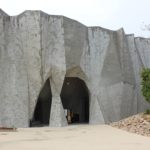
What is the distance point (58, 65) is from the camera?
82.6ft

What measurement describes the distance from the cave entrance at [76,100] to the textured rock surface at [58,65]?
3934 mm

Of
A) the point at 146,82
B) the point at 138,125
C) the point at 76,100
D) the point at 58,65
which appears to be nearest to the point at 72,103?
the point at 76,100

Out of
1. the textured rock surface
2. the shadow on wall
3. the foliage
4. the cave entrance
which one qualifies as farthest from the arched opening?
the foliage

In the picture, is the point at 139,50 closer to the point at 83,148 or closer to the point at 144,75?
the point at 144,75

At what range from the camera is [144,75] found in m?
22.8

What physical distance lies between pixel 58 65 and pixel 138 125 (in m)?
7.11

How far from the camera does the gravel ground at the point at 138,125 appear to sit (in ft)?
64.0

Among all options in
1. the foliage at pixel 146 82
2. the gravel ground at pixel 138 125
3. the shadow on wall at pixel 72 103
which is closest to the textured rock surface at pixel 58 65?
the shadow on wall at pixel 72 103

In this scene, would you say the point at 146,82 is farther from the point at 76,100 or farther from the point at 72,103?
the point at 72,103

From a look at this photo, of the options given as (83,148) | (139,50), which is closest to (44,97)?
(139,50)

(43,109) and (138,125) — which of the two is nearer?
(138,125)

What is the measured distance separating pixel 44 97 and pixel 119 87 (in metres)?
5.82

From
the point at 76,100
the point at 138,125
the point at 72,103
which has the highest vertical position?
the point at 76,100

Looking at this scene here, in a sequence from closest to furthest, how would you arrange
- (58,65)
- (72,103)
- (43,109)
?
(58,65), (43,109), (72,103)
